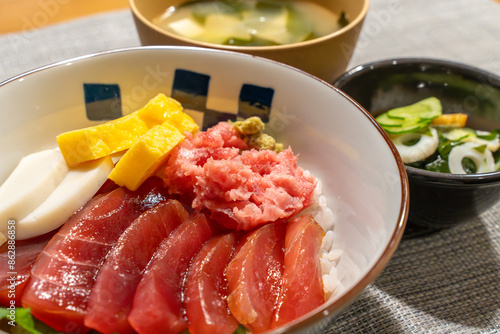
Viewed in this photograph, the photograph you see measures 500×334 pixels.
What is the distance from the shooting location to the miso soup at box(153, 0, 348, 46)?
2.00m

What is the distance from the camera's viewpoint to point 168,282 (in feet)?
3.38

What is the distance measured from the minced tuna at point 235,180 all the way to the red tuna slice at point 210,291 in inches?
4.0

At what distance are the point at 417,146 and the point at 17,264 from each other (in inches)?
54.0

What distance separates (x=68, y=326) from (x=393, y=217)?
0.80 meters

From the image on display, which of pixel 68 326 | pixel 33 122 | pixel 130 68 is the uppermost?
pixel 130 68

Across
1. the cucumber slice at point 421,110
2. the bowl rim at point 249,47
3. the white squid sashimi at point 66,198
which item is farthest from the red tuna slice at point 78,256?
the cucumber slice at point 421,110

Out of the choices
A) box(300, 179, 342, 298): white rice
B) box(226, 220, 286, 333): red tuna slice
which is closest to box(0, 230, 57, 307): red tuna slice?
box(226, 220, 286, 333): red tuna slice

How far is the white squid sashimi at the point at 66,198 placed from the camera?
1196mm

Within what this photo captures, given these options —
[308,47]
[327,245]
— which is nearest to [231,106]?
[308,47]

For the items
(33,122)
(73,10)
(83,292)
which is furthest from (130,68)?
(73,10)

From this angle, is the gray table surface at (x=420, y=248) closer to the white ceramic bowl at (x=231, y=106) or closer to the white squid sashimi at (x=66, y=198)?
the white ceramic bowl at (x=231, y=106)

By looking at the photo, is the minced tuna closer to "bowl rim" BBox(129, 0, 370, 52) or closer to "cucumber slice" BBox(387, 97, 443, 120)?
"bowl rim" BBox(129, 0, 370, 52)

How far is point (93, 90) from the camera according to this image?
1513mm

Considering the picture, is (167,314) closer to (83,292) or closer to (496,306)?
(83,292)
